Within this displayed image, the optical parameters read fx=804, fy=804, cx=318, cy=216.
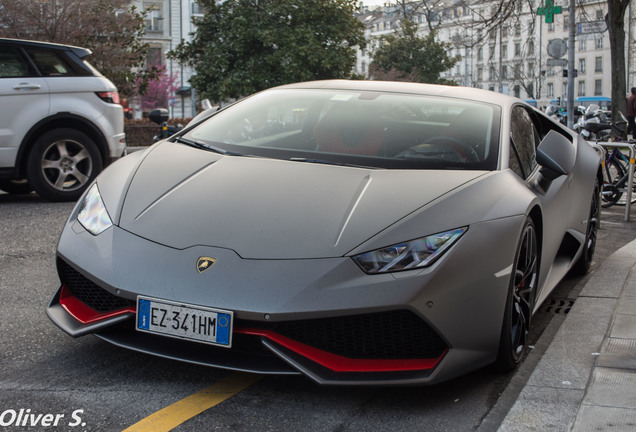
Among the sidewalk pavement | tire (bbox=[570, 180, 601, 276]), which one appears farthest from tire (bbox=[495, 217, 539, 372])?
tire (bbox=[570, 180, 601, 276])

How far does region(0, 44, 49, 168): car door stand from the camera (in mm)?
7680

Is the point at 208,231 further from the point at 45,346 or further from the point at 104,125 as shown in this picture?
the point at 104,125

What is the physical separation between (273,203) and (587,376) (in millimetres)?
1440

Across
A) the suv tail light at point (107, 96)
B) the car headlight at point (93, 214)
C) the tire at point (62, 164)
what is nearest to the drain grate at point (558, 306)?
the car headlight at point (93, 214)

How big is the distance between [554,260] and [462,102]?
1028mm

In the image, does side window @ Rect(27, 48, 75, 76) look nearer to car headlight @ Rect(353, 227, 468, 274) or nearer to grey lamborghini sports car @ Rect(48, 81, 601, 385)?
grey lamborghini sports car @ Rect(48, 81, 601, 385)

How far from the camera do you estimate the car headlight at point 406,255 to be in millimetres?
2902

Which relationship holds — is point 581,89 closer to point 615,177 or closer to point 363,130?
point 615,177

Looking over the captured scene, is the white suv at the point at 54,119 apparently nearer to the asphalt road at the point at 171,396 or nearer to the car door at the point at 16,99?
the car door at the point at 16,99

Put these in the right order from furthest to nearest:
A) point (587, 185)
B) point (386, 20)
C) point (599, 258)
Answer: point (386, 20) → point (599, 258) → point (587, 185)

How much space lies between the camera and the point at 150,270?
2980 millimetres

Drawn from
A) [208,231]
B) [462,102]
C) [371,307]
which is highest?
[462,102]

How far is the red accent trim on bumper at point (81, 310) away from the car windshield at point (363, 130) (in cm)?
109

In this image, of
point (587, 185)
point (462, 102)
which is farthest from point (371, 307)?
point (587, 185)
